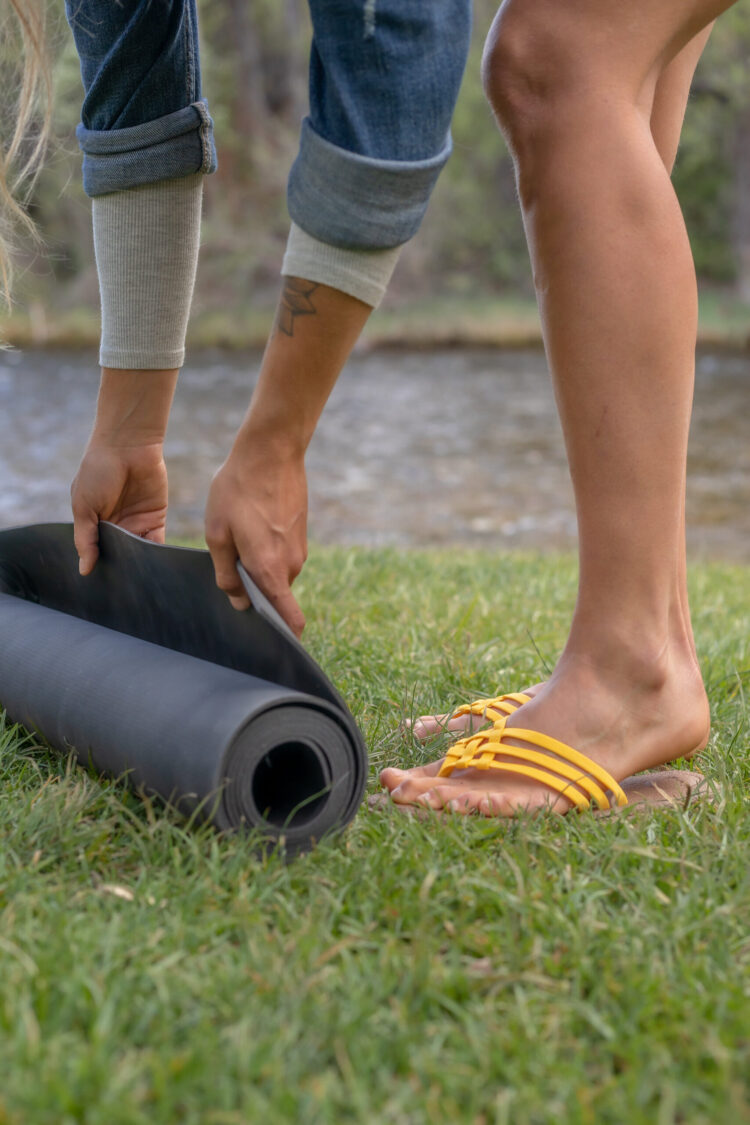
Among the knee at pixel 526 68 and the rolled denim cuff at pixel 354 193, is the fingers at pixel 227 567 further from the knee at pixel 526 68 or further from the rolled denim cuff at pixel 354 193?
the knee at pixel 526 68

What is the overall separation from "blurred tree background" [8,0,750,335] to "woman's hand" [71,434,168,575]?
59.8 ft

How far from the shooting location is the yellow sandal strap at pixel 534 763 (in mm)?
1633

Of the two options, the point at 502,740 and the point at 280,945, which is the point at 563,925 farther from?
the point at 502,740

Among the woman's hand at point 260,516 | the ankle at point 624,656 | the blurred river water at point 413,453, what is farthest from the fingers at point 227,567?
the blurred river water at point 413,453

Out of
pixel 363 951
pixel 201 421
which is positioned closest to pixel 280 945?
pixel 363 951

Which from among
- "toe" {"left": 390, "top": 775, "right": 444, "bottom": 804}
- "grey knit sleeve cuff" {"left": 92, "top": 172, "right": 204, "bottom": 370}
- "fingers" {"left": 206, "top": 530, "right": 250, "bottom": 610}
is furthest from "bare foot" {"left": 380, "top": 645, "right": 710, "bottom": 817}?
"grey knit sleeve cuff" {"left": 92, "top": 172, "right": 204, "bottom": 370}

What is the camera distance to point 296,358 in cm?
154

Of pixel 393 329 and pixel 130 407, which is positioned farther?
pixel 393 329

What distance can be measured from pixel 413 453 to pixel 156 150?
27.6 feet

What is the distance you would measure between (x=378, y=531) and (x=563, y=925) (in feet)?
19.8

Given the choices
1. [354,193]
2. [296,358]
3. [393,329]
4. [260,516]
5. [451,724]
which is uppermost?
[354,193]

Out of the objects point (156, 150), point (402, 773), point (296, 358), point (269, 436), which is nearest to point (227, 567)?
point (269, 436)

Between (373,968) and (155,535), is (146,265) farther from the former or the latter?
(373,968)

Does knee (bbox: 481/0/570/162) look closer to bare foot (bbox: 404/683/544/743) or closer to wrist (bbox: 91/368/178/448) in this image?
wrist (bbox: 91/368/178/448)
